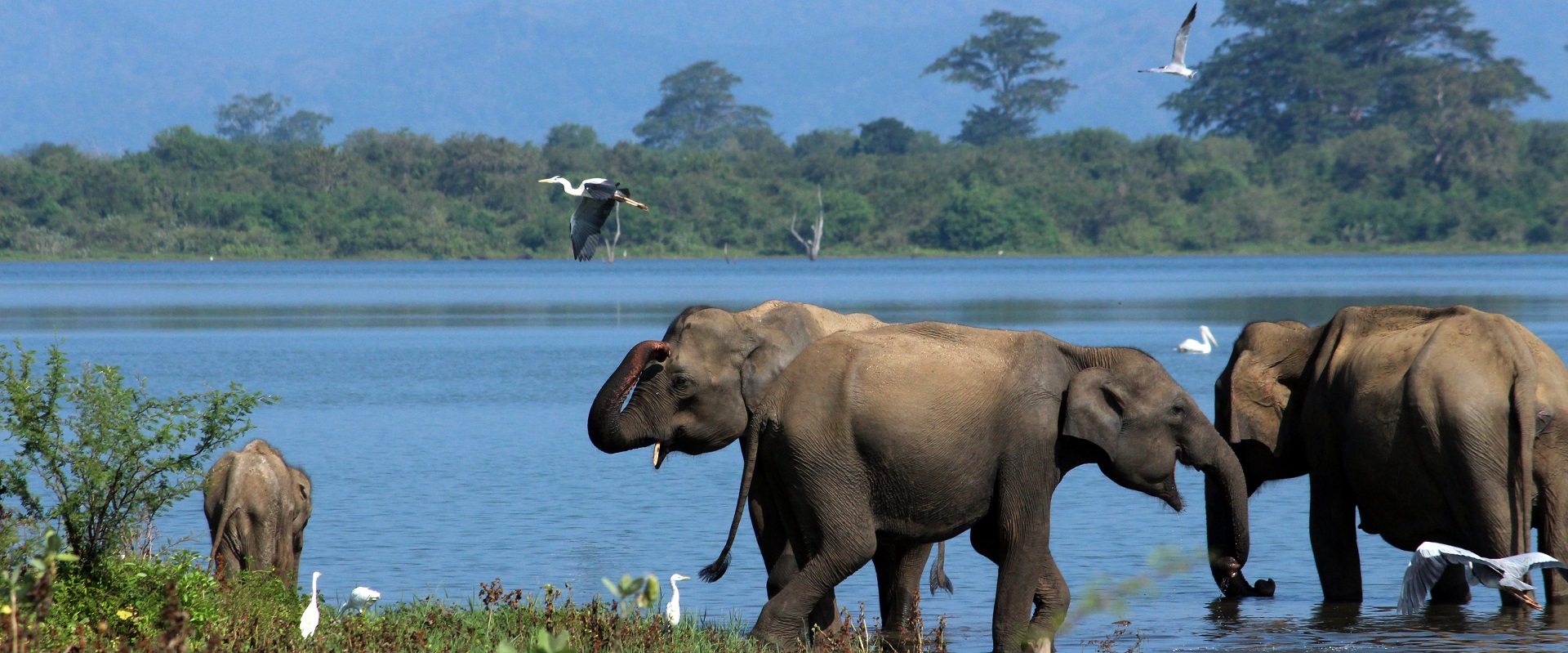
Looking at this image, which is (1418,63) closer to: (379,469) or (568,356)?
(568,356)

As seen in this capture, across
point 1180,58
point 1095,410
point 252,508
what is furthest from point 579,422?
point 1095,410

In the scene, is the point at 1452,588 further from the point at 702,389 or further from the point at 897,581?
the point at 702,389

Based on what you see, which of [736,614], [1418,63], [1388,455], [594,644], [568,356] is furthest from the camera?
[1418,63]

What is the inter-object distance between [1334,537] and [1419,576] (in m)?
1.27

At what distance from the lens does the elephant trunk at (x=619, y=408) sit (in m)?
8.49

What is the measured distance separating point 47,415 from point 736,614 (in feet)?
12.0

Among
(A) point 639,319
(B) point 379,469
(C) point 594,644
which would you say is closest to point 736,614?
(C) point 594,644

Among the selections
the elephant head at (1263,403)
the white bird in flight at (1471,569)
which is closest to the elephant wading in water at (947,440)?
the white bird in flight at (1471,569)

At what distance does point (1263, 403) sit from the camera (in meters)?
10.4

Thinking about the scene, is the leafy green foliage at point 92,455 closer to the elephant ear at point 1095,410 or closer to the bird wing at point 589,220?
the elephant ear at point 1095,410

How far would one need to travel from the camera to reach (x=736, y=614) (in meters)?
10.6

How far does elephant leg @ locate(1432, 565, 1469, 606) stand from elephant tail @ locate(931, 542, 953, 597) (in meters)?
2.55

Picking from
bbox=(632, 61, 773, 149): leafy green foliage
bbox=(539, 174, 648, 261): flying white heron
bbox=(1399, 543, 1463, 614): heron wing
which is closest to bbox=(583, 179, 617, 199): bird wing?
bbox=(539, 174, 648, 261): flying white heron

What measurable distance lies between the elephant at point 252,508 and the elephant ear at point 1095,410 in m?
3.87
